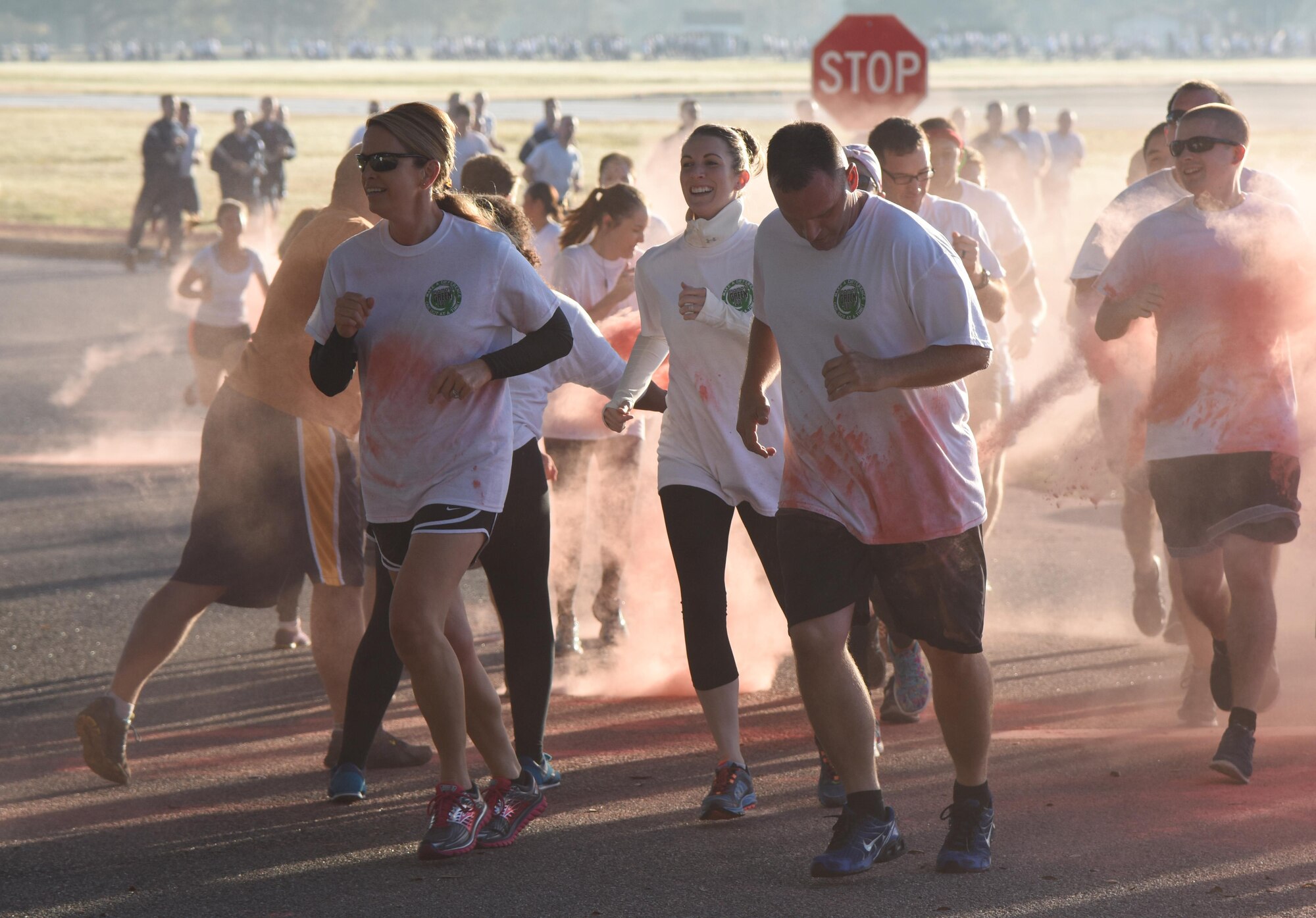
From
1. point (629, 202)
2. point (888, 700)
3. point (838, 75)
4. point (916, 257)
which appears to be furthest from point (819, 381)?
point (838, 75)

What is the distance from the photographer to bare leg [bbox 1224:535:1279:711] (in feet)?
15.8

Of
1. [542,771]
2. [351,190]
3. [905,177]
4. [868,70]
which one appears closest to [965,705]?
[542,771]

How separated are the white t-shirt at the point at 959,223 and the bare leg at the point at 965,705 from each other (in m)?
2.00

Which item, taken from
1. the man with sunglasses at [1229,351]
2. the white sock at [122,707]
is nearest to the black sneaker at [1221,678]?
the man with sunglasses at [1229,351]

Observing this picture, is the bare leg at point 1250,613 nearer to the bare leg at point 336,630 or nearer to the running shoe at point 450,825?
the running shoe at point 450,825

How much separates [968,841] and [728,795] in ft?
2.28

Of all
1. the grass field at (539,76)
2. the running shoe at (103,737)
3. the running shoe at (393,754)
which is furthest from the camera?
the grass field at (539,76)

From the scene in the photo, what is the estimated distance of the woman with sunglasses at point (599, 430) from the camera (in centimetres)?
629

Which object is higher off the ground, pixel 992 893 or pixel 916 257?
pixel 916 257

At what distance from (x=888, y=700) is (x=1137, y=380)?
4.34 feet

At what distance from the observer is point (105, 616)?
22.8 ft

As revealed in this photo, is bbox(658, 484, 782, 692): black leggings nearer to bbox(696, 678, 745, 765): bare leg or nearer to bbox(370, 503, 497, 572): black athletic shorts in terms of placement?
bbox(696, 678, 745, 765): bare leg

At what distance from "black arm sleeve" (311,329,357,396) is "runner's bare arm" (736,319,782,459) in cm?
94

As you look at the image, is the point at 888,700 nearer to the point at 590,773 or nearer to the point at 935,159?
the point at 590,773
